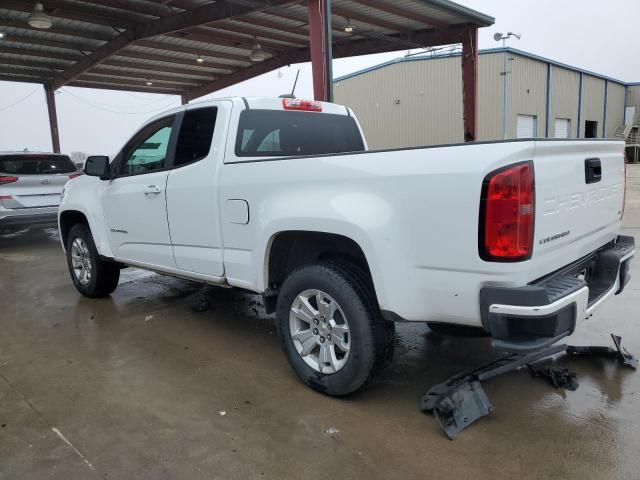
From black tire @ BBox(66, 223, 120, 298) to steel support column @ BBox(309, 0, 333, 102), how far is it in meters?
4.72

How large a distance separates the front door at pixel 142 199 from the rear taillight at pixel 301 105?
979 mm

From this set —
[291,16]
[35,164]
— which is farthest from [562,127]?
[35,164]

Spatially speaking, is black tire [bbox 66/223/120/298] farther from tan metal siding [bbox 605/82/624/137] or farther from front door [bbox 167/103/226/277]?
tan metal siding [bbox 605/82/624/137]

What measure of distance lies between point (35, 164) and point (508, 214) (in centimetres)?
903

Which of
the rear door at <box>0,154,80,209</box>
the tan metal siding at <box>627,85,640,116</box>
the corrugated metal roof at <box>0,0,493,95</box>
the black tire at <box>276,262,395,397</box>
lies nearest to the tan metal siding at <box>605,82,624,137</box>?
the tan metal siding at <box>627,85,640,116</box>

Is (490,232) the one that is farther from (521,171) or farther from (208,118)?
(208,118)

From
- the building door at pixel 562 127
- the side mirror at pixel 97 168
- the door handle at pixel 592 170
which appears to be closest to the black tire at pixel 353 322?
the door handle at pixel 592 170

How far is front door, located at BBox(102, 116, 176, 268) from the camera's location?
167 inches

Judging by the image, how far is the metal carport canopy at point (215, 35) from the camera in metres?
10.4

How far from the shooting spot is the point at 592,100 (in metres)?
33.2

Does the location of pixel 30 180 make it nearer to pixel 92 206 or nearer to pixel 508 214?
pixel 92 206

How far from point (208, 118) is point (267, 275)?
1.40 metres

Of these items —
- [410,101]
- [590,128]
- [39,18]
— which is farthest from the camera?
[590,128]

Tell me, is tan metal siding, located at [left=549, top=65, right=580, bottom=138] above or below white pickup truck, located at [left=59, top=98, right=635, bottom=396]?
above
